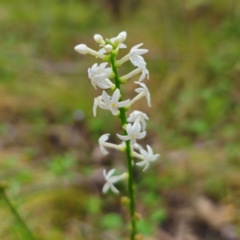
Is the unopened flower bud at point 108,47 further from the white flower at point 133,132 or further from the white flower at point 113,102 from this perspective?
the white flower at point 133,132

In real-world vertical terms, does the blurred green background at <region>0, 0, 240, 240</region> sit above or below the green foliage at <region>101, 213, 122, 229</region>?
above

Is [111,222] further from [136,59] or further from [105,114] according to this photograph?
[136,59]

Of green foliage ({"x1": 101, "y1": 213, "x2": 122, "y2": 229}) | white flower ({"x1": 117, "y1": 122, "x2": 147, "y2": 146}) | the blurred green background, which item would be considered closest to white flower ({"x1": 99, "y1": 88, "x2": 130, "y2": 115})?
white flower ({"x1": 117, "y1": 122, "x2": 147, "y2": 146})

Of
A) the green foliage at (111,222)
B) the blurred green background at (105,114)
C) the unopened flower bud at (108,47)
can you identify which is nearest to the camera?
→ the unopened flower bud at (108,47)

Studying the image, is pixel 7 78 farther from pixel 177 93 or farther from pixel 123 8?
pixel 123 8

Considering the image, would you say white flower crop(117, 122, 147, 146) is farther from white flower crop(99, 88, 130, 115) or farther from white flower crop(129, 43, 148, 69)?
white flower crop(129, 43, 148, 69)

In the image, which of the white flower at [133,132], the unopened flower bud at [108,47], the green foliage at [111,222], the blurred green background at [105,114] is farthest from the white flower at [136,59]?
the green foliage at [111,222]

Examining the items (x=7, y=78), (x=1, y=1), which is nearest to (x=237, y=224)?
(x=7, y=78)

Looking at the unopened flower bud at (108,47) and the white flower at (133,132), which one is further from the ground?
the unopened flower bud at (108,47)

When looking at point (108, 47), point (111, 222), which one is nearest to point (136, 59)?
point (108, 47)
